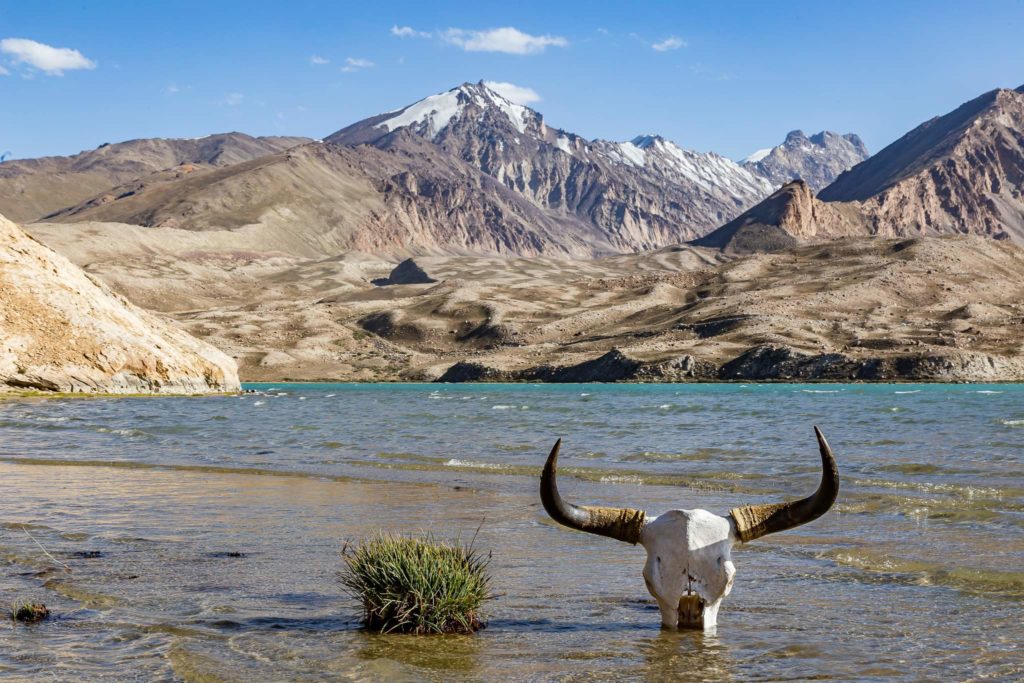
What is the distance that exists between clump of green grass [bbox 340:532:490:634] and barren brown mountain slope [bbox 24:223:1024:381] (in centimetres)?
11269

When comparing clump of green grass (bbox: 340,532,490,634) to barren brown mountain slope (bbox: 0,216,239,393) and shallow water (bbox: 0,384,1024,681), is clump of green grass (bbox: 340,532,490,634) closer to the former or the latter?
shallow water (bbox: 0,384,1024,681)

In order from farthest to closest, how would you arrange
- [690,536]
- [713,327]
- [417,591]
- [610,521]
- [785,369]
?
[713,327] < [785,369] < [417,591] < [610,521] < [690,536]

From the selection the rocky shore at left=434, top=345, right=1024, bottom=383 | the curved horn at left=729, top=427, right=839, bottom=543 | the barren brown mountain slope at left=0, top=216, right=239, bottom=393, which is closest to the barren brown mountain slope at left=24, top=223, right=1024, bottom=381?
the rocky shore at left=434, top=345, right=1024, bottom=383

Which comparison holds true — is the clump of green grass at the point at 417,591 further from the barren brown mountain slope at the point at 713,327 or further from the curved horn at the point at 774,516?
the barren brown mountain slope at the point at 713,327

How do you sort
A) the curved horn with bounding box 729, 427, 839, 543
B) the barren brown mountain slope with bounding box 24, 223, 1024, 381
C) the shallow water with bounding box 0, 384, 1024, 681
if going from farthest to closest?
the barren brown mountain slope with bounding box 24, 223, 1024, 381
the curved horn with bounding box 729, 427, 839, 543
the shallow water with bounding box 0, 384, 1024, 681

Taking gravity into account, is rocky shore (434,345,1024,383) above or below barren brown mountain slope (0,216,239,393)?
below

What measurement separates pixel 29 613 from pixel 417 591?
3.36 meters

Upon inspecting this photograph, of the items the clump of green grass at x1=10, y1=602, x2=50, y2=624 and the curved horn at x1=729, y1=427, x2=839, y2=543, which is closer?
the curved horn at x1=729, y1=427, x2=839, y2=543

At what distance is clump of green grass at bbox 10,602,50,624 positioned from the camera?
942cm

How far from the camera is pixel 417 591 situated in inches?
369

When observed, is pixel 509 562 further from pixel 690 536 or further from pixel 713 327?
pixel 713 327

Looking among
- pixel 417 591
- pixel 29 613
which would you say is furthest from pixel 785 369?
pixel 29 613

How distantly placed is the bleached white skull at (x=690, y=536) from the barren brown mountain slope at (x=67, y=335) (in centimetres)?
5682

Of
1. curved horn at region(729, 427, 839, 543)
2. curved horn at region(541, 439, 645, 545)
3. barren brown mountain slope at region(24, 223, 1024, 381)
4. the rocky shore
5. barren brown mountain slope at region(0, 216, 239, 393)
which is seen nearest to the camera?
curved horn at region(729, 427, 839, 543)
